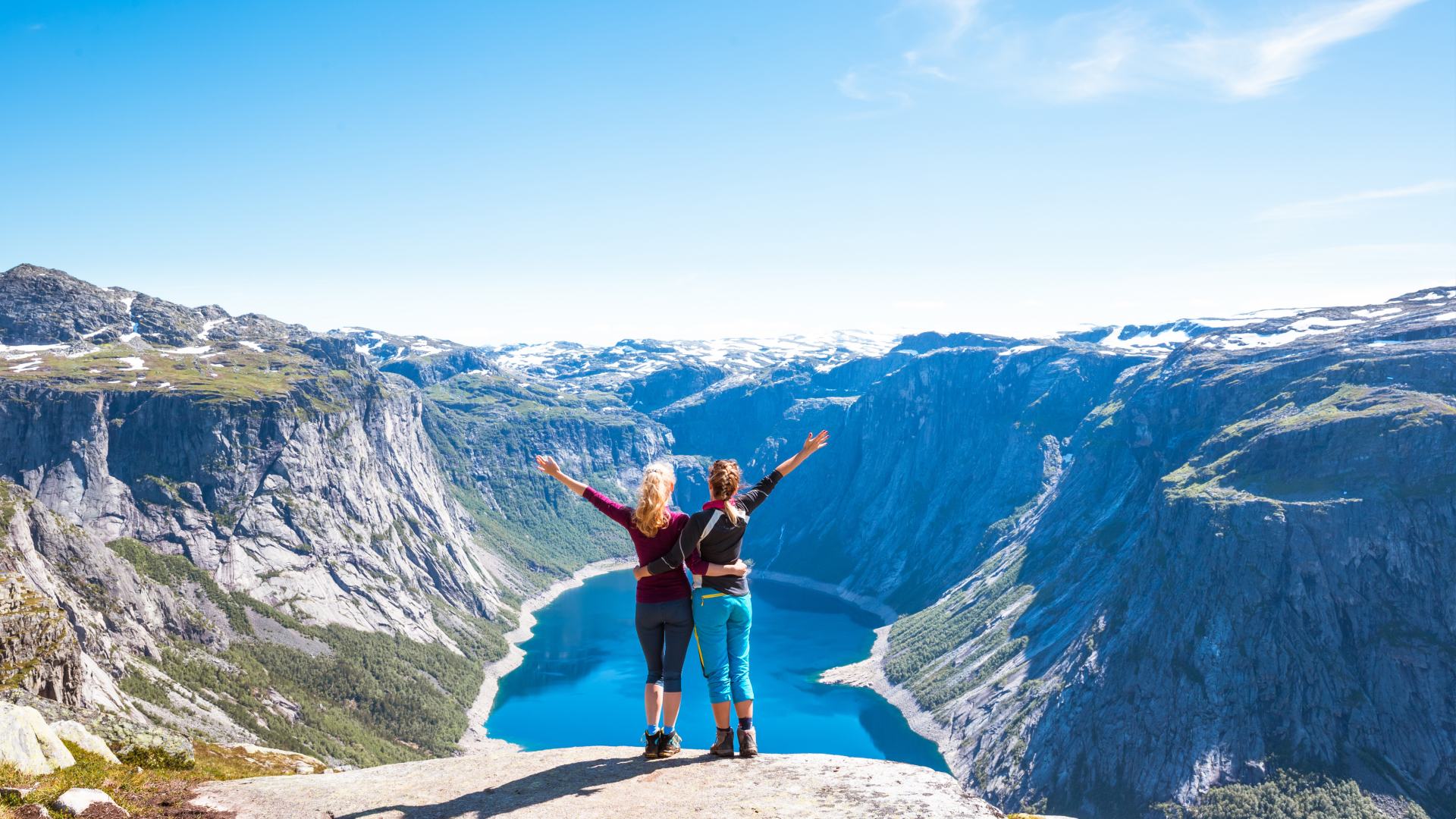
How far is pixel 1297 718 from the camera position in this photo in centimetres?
14988

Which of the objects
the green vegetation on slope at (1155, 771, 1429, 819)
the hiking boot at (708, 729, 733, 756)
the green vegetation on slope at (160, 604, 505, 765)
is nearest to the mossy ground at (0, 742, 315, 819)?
the hiking boot at (708, 729, 733, 756)

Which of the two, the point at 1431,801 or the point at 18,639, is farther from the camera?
the point at 1431,801

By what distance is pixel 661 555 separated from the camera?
19156mm

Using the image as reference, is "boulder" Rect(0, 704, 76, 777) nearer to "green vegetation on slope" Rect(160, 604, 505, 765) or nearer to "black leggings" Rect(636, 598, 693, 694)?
"black leggings" Rect(636, 598, 693, 694)

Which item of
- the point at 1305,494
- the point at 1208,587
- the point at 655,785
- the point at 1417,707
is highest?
the point at 655,785

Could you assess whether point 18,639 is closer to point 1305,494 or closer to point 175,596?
point 175,596

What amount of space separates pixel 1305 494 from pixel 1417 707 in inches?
1757

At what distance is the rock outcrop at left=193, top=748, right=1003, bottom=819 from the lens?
1808 cm

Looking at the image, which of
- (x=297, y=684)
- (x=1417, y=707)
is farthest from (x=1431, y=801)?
(x=297, y=684)

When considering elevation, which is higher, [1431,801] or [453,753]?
[1431,801]

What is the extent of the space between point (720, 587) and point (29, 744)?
64.3 ft

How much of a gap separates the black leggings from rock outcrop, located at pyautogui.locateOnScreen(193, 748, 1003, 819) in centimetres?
242

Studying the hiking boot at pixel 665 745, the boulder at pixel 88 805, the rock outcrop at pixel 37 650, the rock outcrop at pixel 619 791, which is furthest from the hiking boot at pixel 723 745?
the rock outcrop at pixel 37 650

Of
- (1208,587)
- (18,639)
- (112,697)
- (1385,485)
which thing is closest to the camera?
(18,639)
